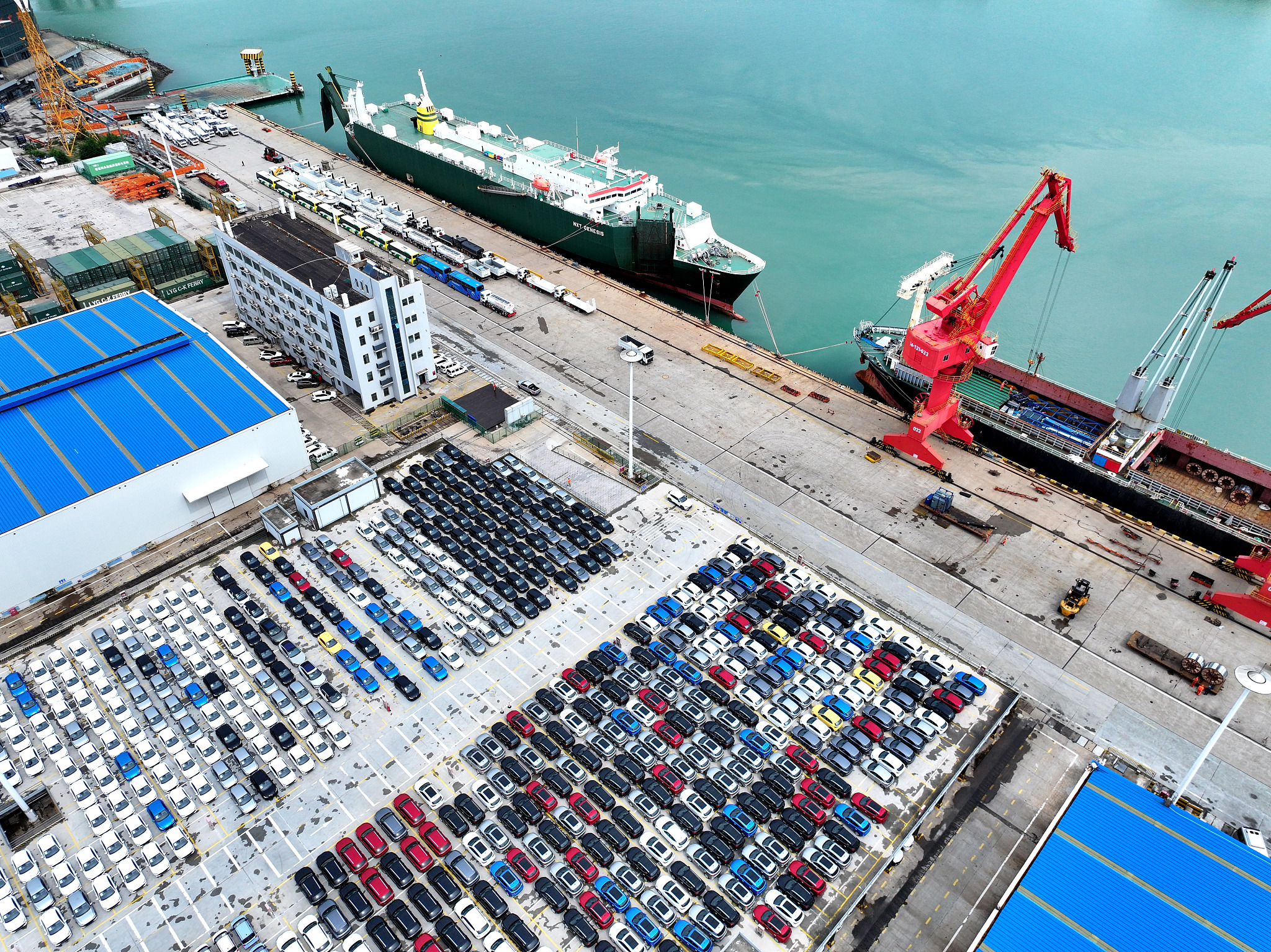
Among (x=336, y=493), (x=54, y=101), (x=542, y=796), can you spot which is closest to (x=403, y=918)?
(x=542, y=796)

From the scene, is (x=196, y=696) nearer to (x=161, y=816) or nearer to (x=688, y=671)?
(x=161, y=816)

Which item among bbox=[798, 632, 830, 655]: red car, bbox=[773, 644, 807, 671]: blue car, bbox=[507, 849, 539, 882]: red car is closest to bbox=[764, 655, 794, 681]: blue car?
bbox=[773, 644, 807, 671]: blue car

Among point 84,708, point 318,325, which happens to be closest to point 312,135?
point 318,325

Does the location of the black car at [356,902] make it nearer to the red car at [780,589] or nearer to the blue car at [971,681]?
the red car at [780,589]

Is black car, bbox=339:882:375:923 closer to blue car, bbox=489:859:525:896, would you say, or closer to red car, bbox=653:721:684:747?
blue car, bbox=489:859:525:896

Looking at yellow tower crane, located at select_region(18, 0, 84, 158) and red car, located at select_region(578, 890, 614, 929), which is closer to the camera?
red car, located at select_region(578, 890, 614, 929)

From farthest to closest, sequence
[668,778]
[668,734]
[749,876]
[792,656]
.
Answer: [792,656] < [668,734] < [668,778] < [749,876]

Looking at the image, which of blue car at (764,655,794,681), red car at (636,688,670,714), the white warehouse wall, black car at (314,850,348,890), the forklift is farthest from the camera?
the forklift
